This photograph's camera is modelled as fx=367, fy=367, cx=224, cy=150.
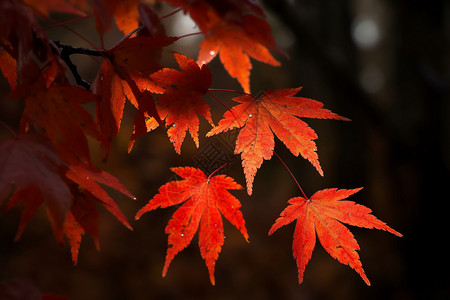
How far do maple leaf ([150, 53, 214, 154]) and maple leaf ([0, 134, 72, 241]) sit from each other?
20 cm

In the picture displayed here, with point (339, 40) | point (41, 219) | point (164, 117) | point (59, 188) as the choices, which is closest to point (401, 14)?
point (339, 40)

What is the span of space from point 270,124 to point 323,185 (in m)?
3.44

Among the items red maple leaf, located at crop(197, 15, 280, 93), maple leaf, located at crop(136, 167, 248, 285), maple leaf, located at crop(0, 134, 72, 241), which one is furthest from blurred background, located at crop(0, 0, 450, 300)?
maple leaf, located at crop(0, 134, 72, 241)

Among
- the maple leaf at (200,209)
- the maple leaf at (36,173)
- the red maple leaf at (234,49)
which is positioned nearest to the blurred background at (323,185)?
the maple leaf at (200,209)

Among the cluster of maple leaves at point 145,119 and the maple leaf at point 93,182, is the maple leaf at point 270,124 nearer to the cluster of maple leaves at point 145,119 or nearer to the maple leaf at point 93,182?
the cluster of maple leaves at point 145,119

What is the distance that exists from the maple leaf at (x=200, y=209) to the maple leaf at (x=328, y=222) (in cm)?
9

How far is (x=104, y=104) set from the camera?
1.82 ft

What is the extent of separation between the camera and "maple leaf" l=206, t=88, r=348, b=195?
611 millimetres

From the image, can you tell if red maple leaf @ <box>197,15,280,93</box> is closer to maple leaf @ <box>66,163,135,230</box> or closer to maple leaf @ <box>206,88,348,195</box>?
maple leaf @ <box>206,88,348,195</box>

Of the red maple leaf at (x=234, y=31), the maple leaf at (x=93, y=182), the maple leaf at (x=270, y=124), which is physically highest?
the red maple leaf at (x=234, y=31)

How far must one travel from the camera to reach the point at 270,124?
656 millimetres

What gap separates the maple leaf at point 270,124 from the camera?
61 cm

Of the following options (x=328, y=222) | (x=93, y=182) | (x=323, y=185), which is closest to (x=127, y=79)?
(x=93, y=182)

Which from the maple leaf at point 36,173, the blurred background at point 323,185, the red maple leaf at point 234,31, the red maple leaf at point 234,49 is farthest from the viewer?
the blurred background at point 323,185
